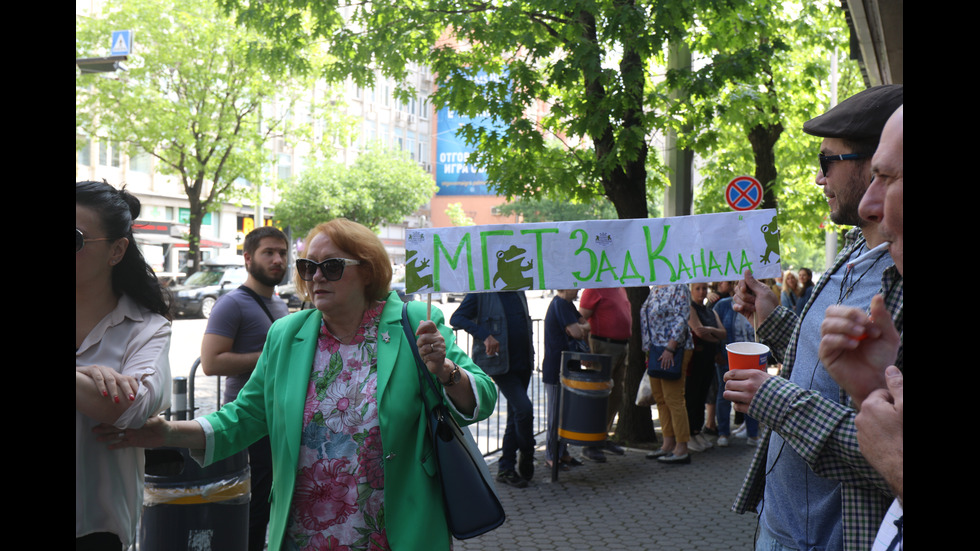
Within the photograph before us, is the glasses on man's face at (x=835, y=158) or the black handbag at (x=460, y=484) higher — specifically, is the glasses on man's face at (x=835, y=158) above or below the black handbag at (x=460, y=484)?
above

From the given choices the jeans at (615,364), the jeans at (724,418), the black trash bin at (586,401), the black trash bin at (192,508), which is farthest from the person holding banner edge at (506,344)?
the black trash bin at (192,508)

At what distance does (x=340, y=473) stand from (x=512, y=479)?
507 cm

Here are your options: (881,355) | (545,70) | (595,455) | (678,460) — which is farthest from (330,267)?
(678,460)

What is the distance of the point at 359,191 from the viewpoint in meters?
46.8

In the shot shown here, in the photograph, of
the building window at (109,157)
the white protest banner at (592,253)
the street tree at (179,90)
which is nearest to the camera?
the white protest banner at (592,253)

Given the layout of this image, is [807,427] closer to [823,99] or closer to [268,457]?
[268,457]

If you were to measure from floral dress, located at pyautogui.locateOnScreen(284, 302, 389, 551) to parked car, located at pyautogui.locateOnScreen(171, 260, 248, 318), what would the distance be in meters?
23.6

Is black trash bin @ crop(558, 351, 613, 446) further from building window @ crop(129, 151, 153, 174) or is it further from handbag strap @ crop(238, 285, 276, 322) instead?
building window @ crop(129, 151, 153, 174)

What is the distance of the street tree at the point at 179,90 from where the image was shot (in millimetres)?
25719

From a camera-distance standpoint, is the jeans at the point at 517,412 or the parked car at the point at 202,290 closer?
the jeans at the point at 517,412

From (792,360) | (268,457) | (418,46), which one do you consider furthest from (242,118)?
(792,360)

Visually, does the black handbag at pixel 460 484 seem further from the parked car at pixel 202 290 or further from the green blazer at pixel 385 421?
the parked car at pixel 202 290

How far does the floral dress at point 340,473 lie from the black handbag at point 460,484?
0.20 metres

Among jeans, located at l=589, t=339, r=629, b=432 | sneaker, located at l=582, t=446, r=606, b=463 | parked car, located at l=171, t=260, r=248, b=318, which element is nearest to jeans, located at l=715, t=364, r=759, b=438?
jeans, located at l=589, t=339, r=629, b=432
